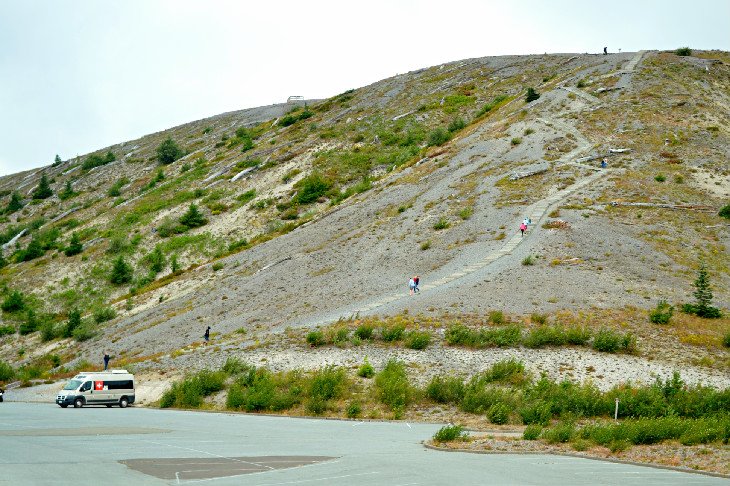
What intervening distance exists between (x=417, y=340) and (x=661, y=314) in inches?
514

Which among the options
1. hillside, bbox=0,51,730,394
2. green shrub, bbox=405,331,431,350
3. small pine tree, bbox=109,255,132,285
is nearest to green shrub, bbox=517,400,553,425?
hillside, bbox=0,51,730,394

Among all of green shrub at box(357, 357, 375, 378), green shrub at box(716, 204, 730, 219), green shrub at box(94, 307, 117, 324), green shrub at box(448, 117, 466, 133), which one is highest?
green shrub at box(448, 117, 466, 133)


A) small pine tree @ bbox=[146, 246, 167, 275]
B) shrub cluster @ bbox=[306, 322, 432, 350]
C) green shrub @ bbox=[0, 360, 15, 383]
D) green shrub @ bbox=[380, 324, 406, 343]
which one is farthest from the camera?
small pine tree @ bbox=[146, 246, 167, 275]

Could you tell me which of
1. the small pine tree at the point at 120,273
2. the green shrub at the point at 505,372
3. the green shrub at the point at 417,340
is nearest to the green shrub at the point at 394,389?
the green shrub at the point at 417,340

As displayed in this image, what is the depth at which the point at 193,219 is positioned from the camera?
76.3 meters

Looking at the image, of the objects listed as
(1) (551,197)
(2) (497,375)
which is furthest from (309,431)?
(1) (551,197)

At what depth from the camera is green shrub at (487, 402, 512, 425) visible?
28.8m

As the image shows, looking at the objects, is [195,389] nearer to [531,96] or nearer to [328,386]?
[328,386]

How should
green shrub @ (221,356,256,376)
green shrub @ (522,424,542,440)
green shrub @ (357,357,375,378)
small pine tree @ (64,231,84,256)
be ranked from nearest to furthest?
green shrub @ (522,424,542,440)
green shrub @ (357,357,375,378)
green shrub @ (221,356,256,376)
small pine tree @ (64,231,84,256)

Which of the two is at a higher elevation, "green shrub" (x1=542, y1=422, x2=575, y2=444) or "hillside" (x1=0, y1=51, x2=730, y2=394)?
"hillside" (x1=0, y1=51, x2=730, y2=394)

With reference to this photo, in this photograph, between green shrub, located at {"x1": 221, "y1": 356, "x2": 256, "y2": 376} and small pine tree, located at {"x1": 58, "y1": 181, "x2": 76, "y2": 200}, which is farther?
small pine tree, located at {"x1": 58, "y1": 181, "x2": 76, "y2": 200}

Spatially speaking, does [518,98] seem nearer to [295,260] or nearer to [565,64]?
[565,64]

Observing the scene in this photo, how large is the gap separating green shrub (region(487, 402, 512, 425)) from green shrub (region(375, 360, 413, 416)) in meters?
4.05

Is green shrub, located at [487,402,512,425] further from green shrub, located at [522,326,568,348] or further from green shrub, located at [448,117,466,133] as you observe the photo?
green shrub, located at [448,117,466,133]
